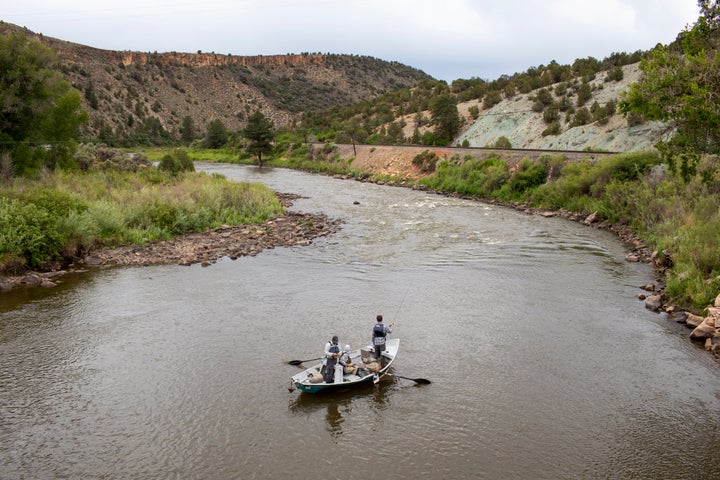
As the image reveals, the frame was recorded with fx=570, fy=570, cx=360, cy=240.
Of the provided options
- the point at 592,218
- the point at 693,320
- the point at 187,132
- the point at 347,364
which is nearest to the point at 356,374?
the point at 347,364

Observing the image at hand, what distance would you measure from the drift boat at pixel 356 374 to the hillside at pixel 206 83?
81095mm

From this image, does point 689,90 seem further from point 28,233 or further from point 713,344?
point 28,233

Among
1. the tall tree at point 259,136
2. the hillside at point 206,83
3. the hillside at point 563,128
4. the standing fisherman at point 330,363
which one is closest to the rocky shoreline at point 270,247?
the standing fisherman at point 330,363

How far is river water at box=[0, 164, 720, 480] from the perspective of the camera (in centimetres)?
1107

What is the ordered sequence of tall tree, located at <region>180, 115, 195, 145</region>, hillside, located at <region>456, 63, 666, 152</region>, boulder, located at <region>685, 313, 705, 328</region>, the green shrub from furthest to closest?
tall tree, located at <region>180, 115, 195, 145</region> < hillside, located at <region>456, 63, 666, 152</region> < the green shrub < boulder, located at <region>685, 313, 705, 328</region>

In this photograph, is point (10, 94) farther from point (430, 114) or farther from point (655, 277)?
point (430, 114)

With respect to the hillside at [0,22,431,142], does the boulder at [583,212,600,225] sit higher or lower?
lower

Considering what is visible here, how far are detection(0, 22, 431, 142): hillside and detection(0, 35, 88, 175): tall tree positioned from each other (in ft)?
166

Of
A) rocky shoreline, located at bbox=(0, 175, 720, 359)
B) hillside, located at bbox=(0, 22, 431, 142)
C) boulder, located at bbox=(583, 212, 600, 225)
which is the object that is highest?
hillside, located at bbox=(0, 22, 431, 142)

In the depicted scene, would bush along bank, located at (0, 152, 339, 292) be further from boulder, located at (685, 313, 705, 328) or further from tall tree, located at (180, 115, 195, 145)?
tall tree, located at (180, 115, 195, 145)

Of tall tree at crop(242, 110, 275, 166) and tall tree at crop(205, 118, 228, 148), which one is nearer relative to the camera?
tall tree at crop(242, 110, 275, 166)

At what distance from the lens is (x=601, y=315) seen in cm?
1819

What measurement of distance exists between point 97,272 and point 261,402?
13517mm

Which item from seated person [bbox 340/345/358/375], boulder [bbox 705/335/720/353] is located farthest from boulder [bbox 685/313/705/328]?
seated person [bbox 340/345/358/375]
